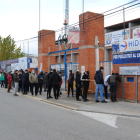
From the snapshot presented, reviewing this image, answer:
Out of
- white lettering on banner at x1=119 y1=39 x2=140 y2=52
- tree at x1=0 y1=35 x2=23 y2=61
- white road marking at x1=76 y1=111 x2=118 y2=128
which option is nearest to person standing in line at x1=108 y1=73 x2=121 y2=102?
white lettering on banner at x1=119 y1=39 x2=140 y2=52

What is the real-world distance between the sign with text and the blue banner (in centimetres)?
33

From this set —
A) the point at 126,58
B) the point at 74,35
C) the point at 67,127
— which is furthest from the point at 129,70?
the point at 67,127

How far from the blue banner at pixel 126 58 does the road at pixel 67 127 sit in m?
3.87

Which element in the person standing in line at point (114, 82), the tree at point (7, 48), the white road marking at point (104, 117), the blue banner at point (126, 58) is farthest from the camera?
the tree at point (7, 48)

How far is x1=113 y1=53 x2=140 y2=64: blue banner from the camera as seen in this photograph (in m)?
9.94

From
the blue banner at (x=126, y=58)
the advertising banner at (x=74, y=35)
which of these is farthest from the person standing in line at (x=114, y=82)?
the advertising banner at (x=74, y=35)

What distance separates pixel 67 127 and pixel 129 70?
5.82 metres

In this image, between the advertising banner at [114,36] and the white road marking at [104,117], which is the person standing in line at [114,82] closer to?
the white road marking at [104,117]

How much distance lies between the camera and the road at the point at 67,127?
4.95 m

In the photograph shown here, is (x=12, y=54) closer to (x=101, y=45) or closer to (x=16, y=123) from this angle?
(x=101, y=45)

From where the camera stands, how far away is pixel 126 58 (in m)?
10.4

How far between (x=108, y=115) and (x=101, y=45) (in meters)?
7.54

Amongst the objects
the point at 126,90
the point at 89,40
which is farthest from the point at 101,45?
the point at 126,90

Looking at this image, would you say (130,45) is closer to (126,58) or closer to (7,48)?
(126,58)
